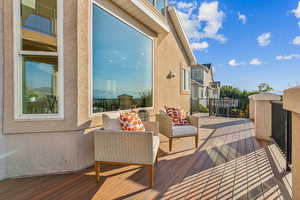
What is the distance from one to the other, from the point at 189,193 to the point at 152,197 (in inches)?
18.2

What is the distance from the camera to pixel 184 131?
365 cm

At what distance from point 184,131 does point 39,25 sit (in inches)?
131

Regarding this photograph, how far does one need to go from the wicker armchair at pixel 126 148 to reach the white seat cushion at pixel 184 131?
1474mm

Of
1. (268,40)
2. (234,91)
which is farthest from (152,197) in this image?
(268,40)

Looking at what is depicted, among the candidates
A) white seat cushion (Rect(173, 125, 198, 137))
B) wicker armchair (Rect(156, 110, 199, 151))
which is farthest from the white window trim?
white seat cushion (Rect(173, 125, 198, 137))

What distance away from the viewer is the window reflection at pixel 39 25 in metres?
2.48

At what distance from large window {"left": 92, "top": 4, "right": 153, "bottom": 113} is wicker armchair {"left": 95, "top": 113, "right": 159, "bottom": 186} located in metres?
0.87

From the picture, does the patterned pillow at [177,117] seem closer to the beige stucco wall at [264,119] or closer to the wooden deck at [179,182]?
the wooden deck at [179,182]

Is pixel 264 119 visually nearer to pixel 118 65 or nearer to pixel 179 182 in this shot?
pixel 179 182

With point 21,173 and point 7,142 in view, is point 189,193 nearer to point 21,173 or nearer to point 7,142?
point 21,173

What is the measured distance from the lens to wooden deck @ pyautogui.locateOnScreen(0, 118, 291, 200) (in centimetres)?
195

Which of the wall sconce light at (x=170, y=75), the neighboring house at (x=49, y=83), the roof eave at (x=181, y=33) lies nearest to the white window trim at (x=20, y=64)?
the neighboring house at (x=49, y=83)

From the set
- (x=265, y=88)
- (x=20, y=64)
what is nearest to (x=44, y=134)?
(x=20, y=64)

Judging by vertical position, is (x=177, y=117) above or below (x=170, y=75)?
below
